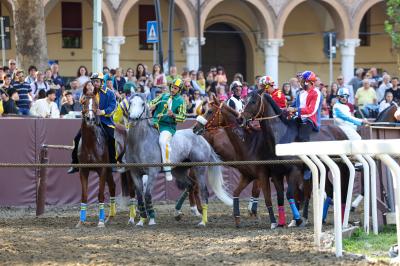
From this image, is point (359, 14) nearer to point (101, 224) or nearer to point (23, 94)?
point (23, 94)

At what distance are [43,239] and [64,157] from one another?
21.9 ft

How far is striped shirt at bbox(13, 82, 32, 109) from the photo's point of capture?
21.6 meters

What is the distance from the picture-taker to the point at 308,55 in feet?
146

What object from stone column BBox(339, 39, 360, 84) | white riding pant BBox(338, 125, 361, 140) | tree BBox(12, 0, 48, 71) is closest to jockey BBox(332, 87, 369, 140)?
white riding pant BBox(338, 125, 361, 140)

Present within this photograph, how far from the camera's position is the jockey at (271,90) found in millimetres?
16609

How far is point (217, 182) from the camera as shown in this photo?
17.6 meters

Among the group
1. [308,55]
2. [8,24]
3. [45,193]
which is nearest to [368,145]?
[45,193]

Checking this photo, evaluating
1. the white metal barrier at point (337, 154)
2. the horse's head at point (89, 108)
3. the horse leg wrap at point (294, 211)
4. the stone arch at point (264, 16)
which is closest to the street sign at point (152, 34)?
the horse's head at point (89, 108)

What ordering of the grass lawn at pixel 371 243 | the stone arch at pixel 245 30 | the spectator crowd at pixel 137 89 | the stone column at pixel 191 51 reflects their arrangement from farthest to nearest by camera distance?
1. the stone arch at pixel 245 30
2. the stone column at pixel 191 51
3. the spectator crowd at pixel 137 89
4. the grass lawn at pixel 371 243

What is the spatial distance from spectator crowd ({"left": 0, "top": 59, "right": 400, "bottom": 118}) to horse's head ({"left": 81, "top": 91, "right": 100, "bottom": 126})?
3.99 ft

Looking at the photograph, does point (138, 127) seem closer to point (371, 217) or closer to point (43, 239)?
point (43, 239)

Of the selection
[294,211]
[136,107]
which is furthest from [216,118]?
[294,211]

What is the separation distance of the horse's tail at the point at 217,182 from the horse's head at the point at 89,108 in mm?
2452

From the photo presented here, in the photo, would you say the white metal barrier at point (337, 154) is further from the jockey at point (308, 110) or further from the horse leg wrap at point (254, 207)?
the horse leg wrap at point (254, 207)
